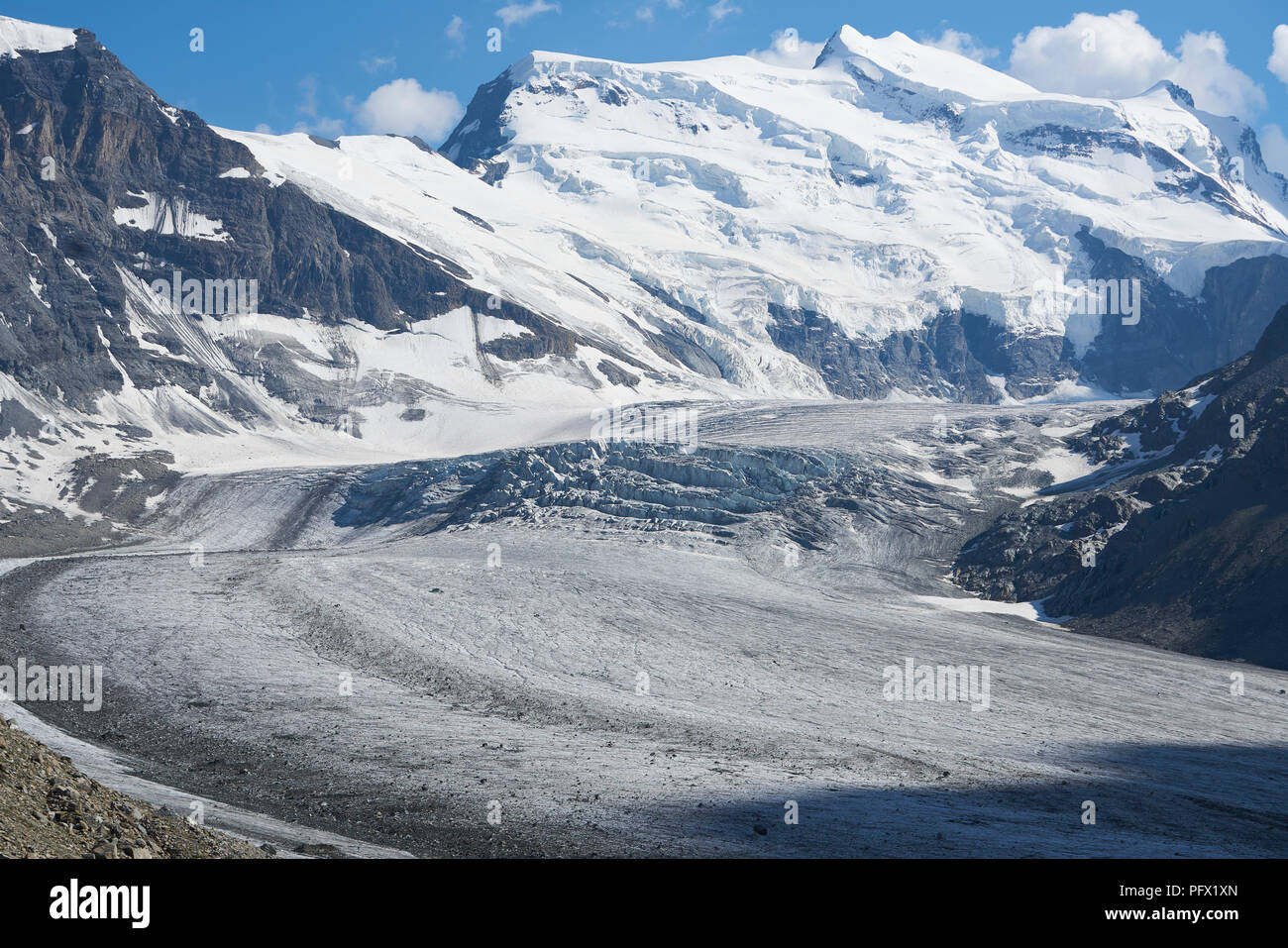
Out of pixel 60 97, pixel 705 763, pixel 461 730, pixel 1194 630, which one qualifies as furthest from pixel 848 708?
pixel 60 97

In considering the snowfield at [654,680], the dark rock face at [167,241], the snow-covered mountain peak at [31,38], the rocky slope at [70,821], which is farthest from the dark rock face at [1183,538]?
the snow-covered mountain peak at [31,38]

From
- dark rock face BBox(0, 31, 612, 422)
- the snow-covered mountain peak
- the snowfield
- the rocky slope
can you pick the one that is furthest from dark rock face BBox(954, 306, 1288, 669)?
the snow-covered mountain peak

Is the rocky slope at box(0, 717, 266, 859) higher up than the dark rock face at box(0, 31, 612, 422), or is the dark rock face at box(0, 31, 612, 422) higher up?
the dark rock face at box(0, 31, 612, 422)

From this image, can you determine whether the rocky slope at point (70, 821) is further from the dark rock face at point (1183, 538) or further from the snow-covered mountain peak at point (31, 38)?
the snow-covered mountain peak at point (31, 38)

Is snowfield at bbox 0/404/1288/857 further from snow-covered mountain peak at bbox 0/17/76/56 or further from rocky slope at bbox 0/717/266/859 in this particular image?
snow-covered mountain peak at bbox 0/17/76/56

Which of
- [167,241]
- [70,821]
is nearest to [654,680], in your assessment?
[70,821]

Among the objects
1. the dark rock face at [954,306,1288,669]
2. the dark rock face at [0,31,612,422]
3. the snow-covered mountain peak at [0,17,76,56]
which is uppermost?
the snow-covered mountain peak at [0,17,76,56]
